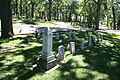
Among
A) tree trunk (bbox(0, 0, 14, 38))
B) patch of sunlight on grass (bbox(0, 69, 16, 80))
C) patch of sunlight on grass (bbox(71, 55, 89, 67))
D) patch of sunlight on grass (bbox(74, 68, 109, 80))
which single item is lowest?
patch of sunlight on grass (bbox(74, 68, 109, 80))

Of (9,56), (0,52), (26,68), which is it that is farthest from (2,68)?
(0,52)

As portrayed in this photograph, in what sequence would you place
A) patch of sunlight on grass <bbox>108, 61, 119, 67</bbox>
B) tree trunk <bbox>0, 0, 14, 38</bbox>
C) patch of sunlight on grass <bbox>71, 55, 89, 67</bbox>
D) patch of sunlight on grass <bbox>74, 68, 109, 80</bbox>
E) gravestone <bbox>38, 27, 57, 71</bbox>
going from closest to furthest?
patch of sunlight on grass <bbox>74, 68, 109, 80</bbox>
gravestone <bbox>38, 27, 57, 71</bbox>
patch of sunlight on grass <bbox>71, 55, 89, 67</bbox>
patch of sunlight on grass <bbox>108, 61, 119, 67</bbox>
tree trunk <bbox>0, 0, 14, 38</bbox>

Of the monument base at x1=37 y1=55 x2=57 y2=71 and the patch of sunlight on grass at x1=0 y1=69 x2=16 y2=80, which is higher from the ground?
the monument base at x1=37 y1=55 x2=57 y2=71

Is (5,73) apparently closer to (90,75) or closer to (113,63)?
(90,75)

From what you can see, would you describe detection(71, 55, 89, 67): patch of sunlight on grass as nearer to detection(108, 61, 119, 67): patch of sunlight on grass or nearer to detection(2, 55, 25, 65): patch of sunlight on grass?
detection(108, 61, 119, 67): patch of sunlight on grass

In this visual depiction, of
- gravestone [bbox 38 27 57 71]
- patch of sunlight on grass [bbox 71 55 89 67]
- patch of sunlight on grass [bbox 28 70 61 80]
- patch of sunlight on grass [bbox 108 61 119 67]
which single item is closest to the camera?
patch of sunlight on grass [bbox 28 70 61 80]

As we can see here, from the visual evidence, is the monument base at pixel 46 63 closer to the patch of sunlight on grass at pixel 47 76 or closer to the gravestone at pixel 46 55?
the gravestone at pixel 46 55

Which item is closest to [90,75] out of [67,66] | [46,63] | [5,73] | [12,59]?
[67,66]

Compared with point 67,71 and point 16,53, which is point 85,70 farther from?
point 16,53

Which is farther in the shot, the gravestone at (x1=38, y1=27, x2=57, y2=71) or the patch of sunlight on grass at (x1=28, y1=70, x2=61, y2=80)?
the gravestone at (x1=38, y1=27, x2=57, y2=71)

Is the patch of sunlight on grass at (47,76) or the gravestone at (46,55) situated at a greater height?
the gravestone at (46,55)

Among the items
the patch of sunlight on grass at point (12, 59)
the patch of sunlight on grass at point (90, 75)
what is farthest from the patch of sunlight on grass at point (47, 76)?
the patch of sunlight on grass at point (12, 59)

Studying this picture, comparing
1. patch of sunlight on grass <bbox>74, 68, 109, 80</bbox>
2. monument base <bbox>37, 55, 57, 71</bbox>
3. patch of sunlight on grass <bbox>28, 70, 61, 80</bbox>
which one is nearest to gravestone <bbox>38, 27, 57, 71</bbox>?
monument base <bbox>37, 55, 57, 71</bbox>

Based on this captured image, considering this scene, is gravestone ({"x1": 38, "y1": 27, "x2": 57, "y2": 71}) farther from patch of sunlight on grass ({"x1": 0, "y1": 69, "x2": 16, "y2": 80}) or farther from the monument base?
patch of sunlight on grass ({"x1": 0, "y1": 69, "x2": 16, "y2": 80})
